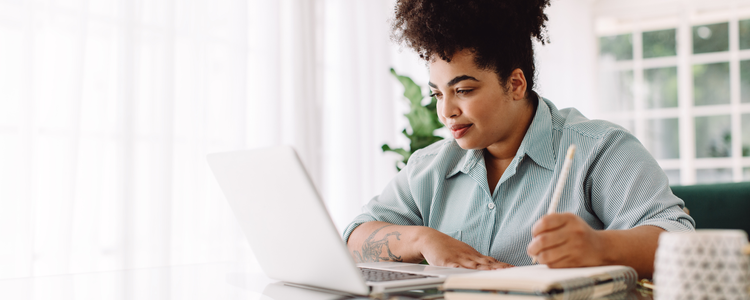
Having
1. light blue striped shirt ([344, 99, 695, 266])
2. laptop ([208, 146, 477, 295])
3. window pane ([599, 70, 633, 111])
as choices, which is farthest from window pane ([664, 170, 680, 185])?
laptop ([208, 146, 477, 295])

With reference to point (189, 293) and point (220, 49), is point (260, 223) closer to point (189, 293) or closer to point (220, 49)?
point (189, 293)

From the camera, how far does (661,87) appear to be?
4.28 metres

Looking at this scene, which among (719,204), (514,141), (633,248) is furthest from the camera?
(719,204)

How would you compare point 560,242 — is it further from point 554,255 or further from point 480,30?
point 480,30

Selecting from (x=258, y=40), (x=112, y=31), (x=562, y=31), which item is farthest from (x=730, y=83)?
(x=112, y=31)

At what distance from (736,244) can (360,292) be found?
40cm

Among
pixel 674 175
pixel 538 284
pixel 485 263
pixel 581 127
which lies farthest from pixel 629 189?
pixel 674 175

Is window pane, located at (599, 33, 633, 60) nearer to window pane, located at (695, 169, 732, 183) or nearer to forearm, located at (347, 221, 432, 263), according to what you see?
window pane, located at (695, 169, 732, 183)

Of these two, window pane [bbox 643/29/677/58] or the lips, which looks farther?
window pane [bbox 643/29/677/58]

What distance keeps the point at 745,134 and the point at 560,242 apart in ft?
13.6

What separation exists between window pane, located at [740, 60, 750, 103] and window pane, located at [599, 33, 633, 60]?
2.53ft

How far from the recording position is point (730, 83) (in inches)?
159

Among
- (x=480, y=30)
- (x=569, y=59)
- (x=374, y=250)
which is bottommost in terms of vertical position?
(x=374, y=250)

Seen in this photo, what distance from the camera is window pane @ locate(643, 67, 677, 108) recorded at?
13.9ft
